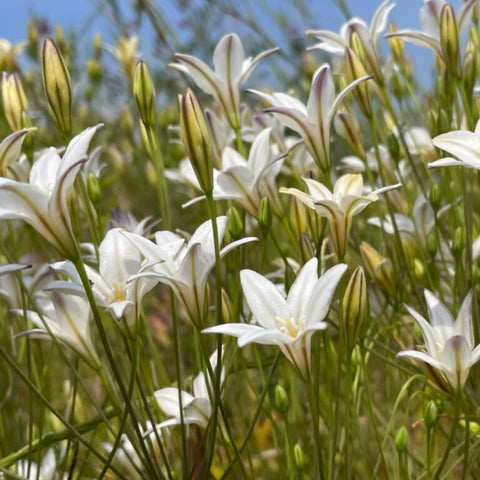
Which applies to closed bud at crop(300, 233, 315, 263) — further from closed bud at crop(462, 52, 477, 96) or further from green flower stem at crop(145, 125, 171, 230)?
closed bud at crop(462, 52, 477, 96)

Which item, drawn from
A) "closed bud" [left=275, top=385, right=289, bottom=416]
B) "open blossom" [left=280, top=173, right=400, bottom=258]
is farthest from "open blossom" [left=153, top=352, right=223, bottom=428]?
"open blossom" [left=280, top=173, right=400, bottom=258]

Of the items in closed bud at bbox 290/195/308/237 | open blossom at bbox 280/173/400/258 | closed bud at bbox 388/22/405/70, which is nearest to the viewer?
open blossom at bbox 280/173/400/258

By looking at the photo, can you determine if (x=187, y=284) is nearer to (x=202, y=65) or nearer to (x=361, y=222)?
(x=202, y=65)

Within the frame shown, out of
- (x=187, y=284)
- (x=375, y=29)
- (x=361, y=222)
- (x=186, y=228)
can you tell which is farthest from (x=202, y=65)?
(x=186, y=228)

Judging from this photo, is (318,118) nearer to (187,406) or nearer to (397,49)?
(187,406)

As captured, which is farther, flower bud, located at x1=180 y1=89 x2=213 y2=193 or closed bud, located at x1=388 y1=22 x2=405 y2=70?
closed bud, located at x1=388 y1=22 x2=405 y2=70

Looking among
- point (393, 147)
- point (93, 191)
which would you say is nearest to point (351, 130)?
point (393, 147)

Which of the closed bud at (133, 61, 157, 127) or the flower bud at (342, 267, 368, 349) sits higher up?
the closed bud at (133, 61, 157, 127)
